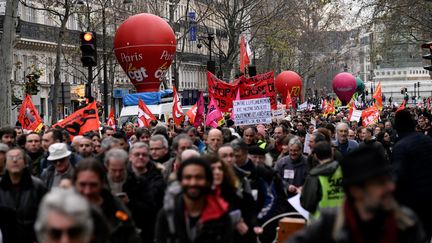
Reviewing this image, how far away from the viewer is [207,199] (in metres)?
7.25

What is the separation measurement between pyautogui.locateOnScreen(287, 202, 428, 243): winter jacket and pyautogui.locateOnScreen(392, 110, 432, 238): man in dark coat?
3.73m

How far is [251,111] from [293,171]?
9.59 metres

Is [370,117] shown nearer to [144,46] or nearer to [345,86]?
[144,46]

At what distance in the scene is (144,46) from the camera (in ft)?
114

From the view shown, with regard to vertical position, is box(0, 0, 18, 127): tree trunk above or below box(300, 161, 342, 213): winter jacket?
above

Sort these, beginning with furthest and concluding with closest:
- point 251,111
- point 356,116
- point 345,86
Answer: point 345,86, point 356,116, point 251,111

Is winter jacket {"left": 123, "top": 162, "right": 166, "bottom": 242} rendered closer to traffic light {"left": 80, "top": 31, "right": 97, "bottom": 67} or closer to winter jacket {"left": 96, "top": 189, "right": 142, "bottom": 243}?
winter jacket {"left": 96, "top": 189, "right": 142, "bottom": 243}

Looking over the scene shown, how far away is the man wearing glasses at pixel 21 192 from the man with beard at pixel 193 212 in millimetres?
2554

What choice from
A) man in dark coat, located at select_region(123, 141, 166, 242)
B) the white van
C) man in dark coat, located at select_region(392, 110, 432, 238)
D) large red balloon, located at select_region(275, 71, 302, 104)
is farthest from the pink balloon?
man in dark coat, located at select_region(123, 141, 166, 242)

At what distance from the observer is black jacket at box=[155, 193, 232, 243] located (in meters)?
7.16

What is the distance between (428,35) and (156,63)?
21.4 m

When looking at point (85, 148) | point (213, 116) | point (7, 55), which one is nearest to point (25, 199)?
point (85, 148)

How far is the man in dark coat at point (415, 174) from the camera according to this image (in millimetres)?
9719

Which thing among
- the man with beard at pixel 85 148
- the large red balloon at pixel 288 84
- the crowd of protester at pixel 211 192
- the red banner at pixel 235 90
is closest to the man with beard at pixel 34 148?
the crowd of protester at pixel 211 192
